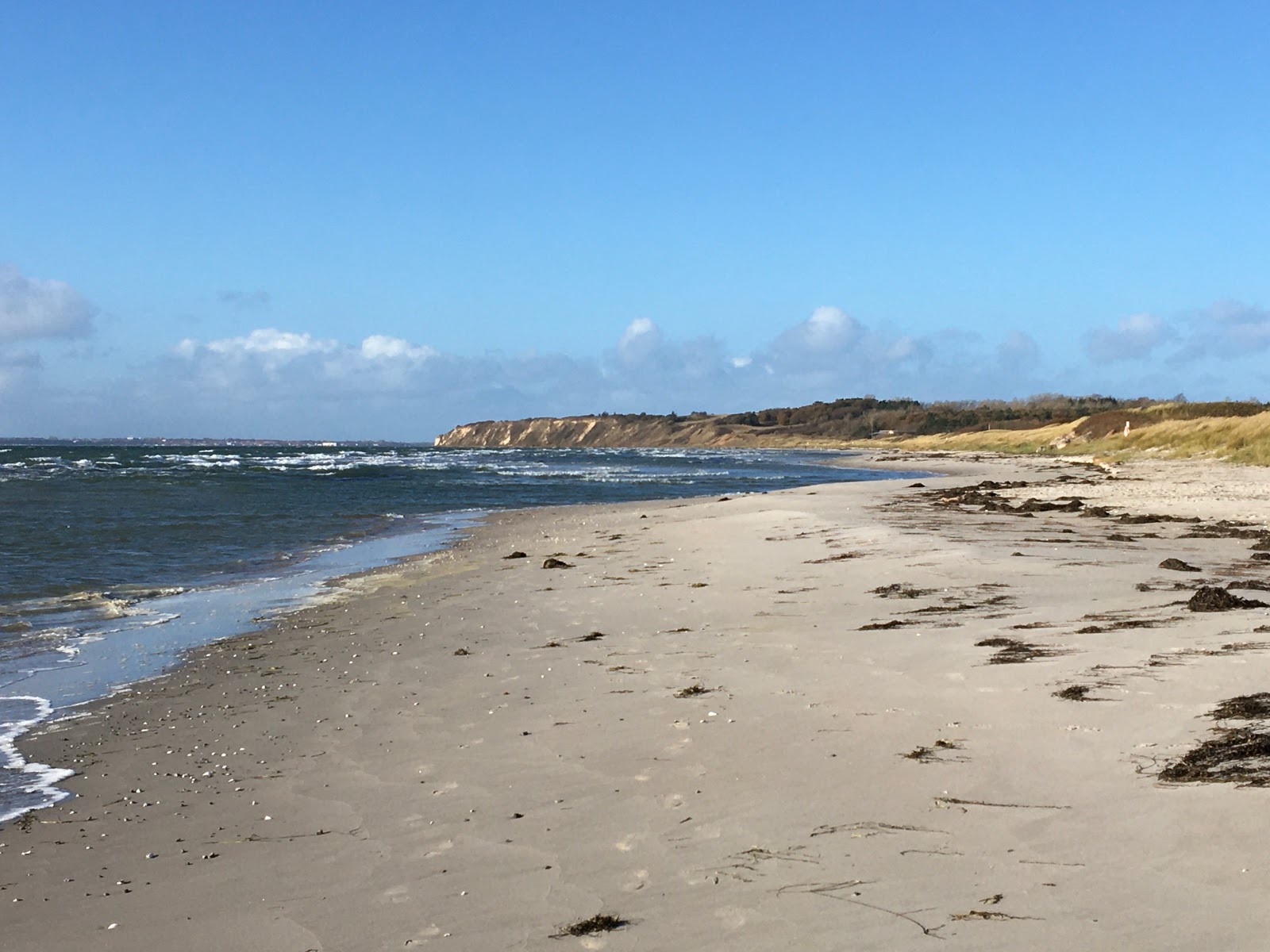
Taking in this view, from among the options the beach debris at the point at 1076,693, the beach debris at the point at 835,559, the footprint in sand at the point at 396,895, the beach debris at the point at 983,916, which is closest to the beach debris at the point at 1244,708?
the beach debris at the point at 1076,693

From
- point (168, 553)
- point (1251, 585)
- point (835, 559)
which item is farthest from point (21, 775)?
point (168, 553)

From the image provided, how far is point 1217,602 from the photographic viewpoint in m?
8.90

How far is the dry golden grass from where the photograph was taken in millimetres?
39312

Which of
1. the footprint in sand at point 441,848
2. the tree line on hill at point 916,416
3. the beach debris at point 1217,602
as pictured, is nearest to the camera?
the footprint in sand at point 441,848

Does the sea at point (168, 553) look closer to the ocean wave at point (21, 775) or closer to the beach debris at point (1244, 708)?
the ocean wave at point (21, 775)

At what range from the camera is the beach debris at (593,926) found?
12.9 ft

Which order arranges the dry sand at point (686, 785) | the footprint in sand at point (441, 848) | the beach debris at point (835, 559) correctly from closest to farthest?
the dry sand at point (686, 785) < the footprint in sand at point (441, 848) < the beach debris at point (835, 559)

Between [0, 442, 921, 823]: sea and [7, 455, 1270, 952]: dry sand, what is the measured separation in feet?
2.71

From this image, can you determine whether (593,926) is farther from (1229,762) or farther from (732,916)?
(1229,762)

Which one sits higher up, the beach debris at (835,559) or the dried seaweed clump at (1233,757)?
the dried seaweed clump at (1233,757)

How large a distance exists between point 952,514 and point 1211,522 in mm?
5085

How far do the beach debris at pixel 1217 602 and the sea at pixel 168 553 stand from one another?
895 cm

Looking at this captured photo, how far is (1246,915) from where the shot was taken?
11.5ft

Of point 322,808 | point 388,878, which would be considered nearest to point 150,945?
point 388,878
